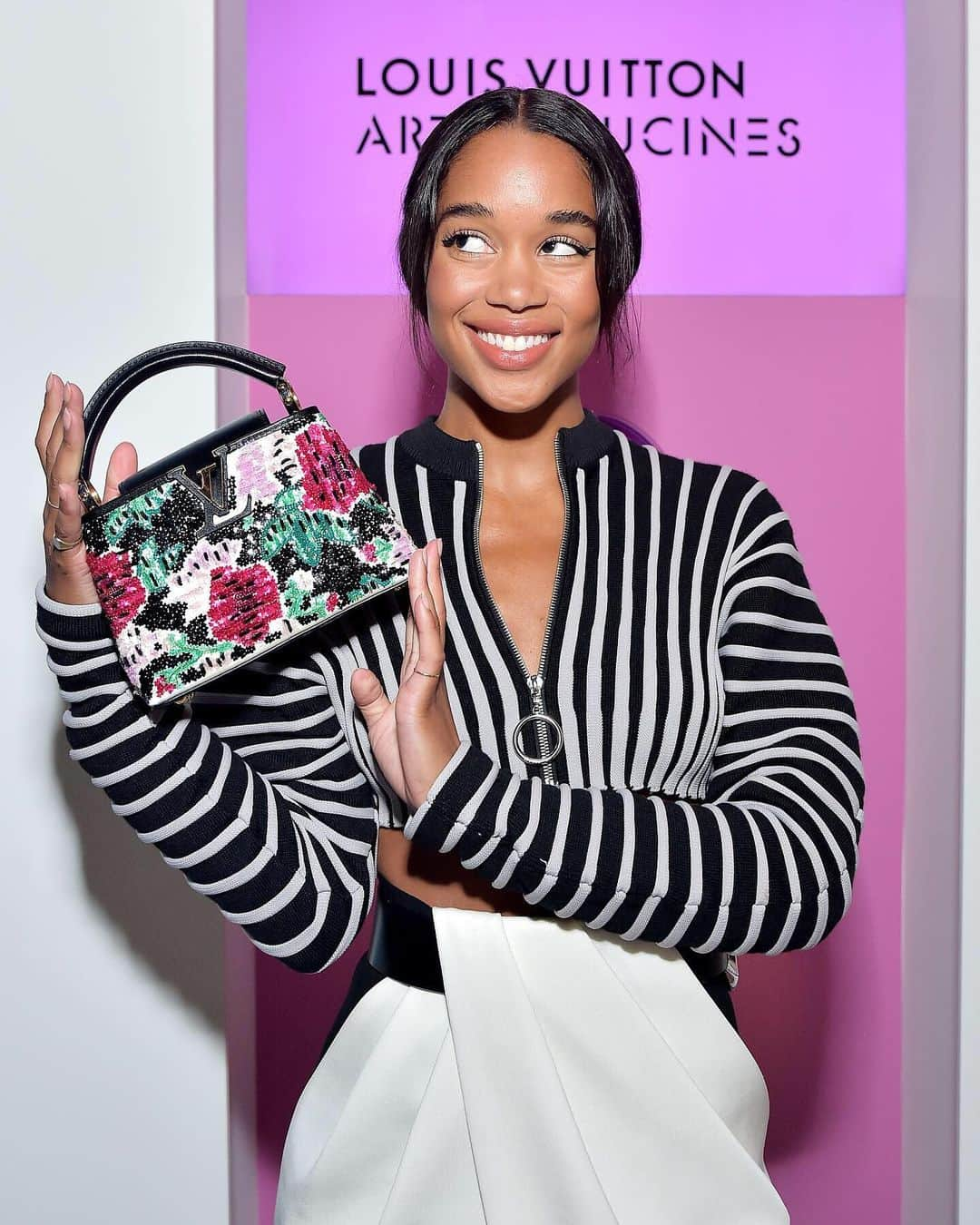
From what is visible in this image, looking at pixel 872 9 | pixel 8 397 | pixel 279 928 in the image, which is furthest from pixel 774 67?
pixel 279 928

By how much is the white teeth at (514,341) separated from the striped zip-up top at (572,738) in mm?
108

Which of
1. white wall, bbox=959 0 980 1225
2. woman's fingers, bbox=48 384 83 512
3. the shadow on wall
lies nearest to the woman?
woman's fingers, bbox=48 384 83 512

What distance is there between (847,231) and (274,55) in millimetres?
731

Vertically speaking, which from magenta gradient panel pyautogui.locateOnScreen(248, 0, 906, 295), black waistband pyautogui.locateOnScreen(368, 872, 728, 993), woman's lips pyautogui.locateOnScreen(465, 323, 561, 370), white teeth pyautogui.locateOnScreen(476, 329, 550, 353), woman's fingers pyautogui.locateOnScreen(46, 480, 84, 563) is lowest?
black waistband pyautogui.locateOnScreen(368, 872, 728, 993)

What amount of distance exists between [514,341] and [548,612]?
0.66 feet

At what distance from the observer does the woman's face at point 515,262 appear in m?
A: 0.99

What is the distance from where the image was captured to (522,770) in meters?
0.98

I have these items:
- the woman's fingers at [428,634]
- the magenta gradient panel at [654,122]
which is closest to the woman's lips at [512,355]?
the woman's fingers at [428,634]

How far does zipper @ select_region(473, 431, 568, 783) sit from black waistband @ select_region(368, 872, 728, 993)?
0.13 meters

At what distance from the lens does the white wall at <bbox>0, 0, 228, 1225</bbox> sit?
1279 mm

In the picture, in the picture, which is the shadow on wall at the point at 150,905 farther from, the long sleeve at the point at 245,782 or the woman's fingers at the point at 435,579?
the woman's fingers at the point at 435,579

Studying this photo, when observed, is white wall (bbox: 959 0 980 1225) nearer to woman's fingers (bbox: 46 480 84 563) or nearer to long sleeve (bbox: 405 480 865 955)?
long sleeve (bbox: 405 480 865 955)

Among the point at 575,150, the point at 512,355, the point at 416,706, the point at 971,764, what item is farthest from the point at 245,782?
the point at 971,764

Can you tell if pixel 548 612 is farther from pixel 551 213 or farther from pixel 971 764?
pixel 971 764
